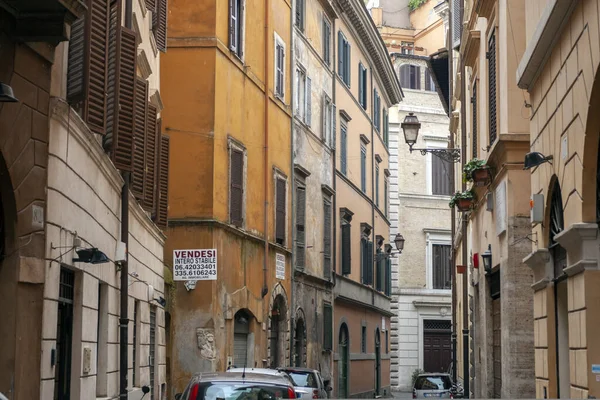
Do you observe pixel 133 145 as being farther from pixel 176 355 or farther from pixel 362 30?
pixel 362 30

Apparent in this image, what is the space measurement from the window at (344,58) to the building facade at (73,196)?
65.5ft

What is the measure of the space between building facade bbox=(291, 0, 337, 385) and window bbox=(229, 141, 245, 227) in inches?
214

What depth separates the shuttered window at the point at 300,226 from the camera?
103ft

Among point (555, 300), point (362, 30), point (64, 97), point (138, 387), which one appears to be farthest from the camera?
point (362, 30)

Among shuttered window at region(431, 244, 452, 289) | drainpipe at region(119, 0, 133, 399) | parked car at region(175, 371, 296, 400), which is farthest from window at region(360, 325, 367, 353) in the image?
parked car at region(175, 371, 296, 400)

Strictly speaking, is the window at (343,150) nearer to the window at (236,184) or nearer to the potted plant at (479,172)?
the window at (236,184)

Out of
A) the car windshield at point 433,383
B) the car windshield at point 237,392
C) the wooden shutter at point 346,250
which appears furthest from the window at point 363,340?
the car windshield at point 237,392

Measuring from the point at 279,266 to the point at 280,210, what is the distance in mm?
1463

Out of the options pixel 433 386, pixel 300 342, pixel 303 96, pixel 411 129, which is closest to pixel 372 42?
pixel 303 96

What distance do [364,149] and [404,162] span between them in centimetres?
975

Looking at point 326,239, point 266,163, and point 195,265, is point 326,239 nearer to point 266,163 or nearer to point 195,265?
point 266,163

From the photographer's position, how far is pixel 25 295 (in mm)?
11016

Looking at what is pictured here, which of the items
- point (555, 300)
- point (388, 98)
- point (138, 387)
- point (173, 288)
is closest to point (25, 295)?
point (555, 300)

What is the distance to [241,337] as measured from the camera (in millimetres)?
25719
